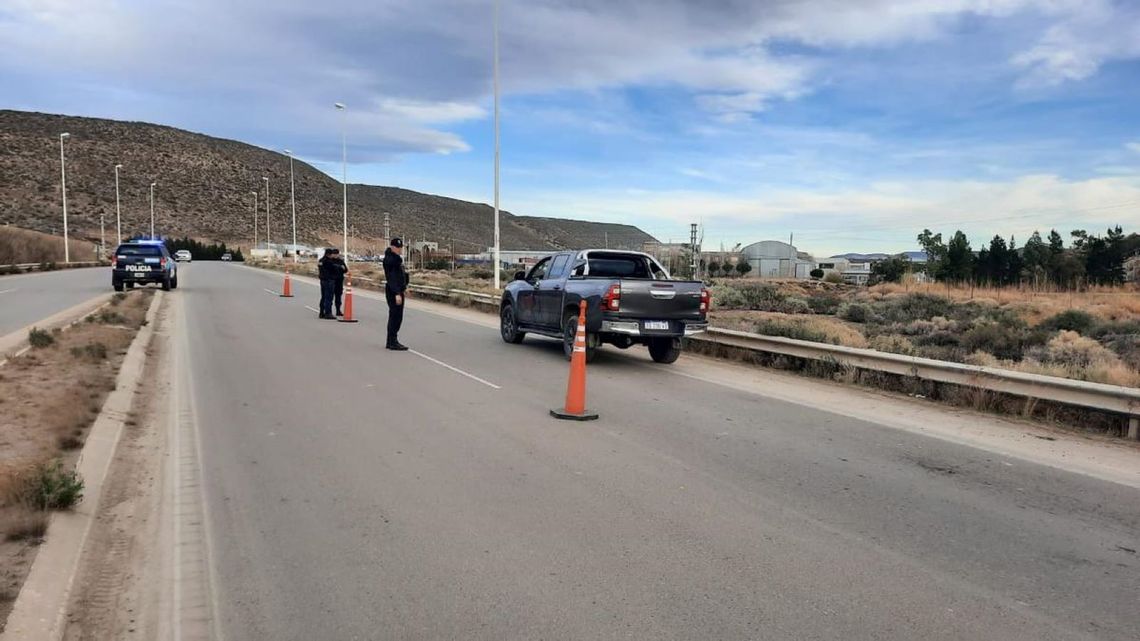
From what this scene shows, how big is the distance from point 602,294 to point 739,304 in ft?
69.7

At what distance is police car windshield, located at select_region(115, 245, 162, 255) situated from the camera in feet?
93.7

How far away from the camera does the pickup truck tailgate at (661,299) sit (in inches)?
479

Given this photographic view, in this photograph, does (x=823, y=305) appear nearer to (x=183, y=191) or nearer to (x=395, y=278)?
(x=395, y=278)

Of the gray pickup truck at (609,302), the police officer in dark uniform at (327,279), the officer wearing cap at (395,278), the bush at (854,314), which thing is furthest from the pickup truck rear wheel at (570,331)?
the bush at (854,314)

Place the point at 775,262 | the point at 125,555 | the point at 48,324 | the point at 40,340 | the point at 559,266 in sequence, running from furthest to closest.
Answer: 1. the point at 775,262
2. the point at 48,324
3. the point at 559,266
4. the point at 40,340
5. the point at 125,555

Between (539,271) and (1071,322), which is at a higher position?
(539,271)

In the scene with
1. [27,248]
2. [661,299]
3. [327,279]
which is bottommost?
[327,279]

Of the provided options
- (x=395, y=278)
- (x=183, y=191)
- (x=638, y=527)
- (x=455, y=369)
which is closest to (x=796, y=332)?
(x=455, y=369)

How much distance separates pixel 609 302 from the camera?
1211 centimetres

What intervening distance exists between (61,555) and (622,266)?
1075cm

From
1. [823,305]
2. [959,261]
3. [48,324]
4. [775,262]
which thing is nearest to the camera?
[48,324]

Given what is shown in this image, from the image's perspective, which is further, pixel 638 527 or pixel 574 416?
pixel 574 416

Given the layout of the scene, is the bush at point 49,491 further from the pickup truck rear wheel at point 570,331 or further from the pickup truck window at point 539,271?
the pickup truck window at point 539,271

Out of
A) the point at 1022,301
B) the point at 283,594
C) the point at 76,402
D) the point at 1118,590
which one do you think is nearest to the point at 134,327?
the point at 76,402
